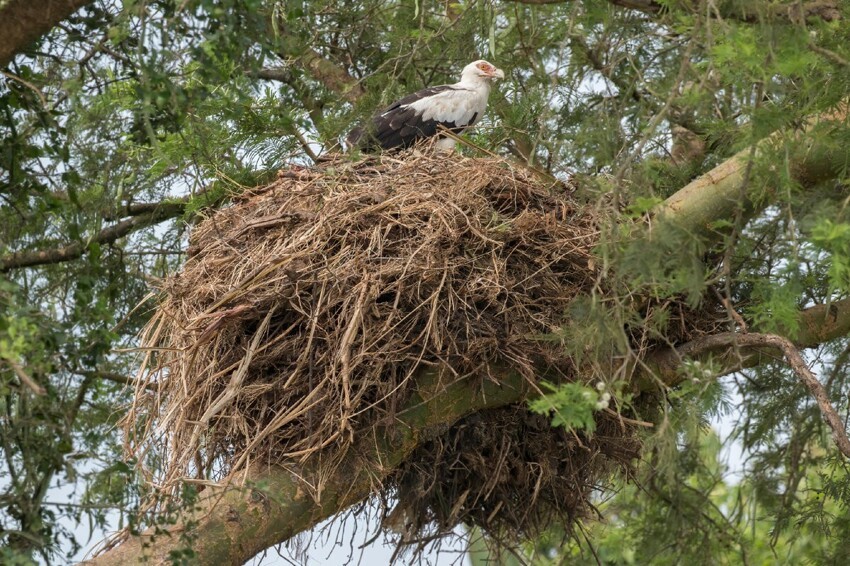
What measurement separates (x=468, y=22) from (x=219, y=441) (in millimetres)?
3073

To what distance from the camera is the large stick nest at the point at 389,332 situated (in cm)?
471

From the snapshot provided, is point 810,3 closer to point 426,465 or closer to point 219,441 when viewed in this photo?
point 426,465

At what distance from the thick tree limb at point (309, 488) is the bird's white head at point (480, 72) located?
251cm

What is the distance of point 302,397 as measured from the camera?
4.74m

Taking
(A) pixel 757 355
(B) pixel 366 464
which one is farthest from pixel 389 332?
(A) pixel 757 355

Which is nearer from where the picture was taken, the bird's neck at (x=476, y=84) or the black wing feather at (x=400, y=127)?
the black wing feather at (x=400, y=127)

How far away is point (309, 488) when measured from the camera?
4609 millimetres

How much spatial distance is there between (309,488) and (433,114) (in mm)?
2664

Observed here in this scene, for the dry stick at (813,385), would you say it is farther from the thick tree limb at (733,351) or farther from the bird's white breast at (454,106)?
the bird's white breast at (454,106)

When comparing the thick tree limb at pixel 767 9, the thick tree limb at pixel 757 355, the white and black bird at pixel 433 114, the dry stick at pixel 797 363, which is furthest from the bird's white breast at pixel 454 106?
the dry stick at pixel 797 363

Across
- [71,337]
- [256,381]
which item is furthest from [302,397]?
[71,337]

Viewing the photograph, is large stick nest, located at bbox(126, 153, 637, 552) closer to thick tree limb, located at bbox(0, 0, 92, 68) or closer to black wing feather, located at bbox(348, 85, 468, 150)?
black wing feather, located at bbox(348, 85, 468, 150)

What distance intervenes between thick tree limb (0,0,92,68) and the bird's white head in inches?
133

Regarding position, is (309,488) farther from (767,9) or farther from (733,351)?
(767,9)
